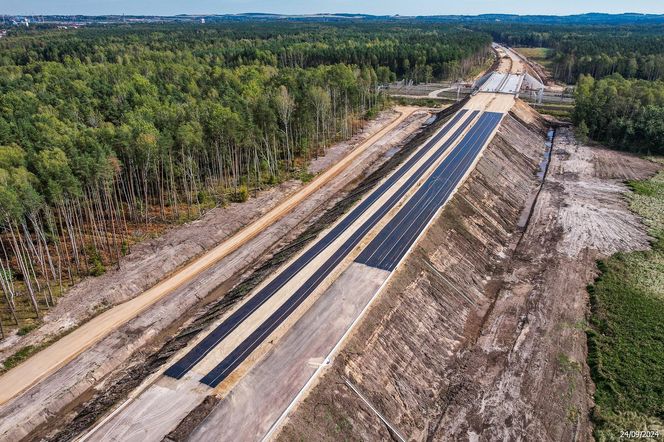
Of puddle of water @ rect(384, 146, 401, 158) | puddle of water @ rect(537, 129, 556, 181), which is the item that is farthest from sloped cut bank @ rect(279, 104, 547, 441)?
puddle of water @ rect(384, 146, 401, 158)

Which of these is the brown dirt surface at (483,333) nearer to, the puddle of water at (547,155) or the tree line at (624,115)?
the puddle of water at (547,155)

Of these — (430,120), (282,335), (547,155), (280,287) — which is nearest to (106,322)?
(280,287)

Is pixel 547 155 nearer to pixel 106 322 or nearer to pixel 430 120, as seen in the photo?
pixel 430 120

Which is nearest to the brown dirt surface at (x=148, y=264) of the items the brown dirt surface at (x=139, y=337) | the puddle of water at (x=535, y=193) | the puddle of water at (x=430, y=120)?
the brown dirt surface at (x=139, y=337)

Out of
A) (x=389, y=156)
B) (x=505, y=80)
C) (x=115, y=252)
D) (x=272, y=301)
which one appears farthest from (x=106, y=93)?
(x=505, y=80)

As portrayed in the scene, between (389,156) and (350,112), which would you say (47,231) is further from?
(350,112)

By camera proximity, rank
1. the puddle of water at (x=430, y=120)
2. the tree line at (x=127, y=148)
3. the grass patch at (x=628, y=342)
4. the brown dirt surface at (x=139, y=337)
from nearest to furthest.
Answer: the grass patch at (x=628, y=342) < the brown dirt surface at (x=139, y=337) < the tree line at (x=127, y=148) < the puddle of water at (x=430, y=120)

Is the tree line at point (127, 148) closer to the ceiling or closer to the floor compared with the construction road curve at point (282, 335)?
closer to the ceiling
